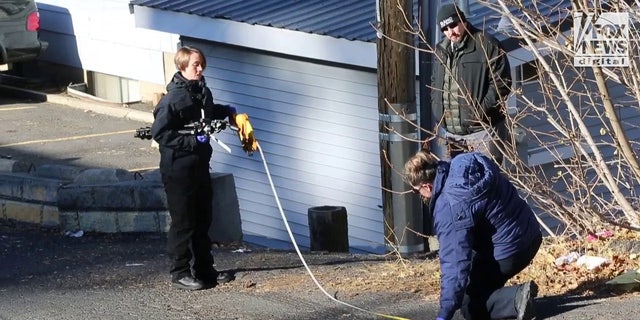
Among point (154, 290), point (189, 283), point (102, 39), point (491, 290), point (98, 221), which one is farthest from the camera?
point (102, 39)

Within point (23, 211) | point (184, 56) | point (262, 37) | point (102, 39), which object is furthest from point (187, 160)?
point (102, 39)

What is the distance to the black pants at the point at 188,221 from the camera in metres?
7.65

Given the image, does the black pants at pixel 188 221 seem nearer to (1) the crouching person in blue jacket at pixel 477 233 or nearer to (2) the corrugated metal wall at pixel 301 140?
(1) the crouching person in blue jacket at pixel 477 233

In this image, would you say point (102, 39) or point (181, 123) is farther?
point (102, 39)

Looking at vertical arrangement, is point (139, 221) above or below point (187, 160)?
below

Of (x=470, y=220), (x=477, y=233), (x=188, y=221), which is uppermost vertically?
(x=470, y=220)

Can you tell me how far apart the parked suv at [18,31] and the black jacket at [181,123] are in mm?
12959

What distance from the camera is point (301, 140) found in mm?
12906

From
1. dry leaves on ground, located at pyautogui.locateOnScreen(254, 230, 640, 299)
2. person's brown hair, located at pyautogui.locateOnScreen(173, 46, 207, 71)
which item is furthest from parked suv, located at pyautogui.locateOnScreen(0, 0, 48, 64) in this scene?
person's brown hair, located at pyautogui.locateOnScreen(173, 46, 207, 71)

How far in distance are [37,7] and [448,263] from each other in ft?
53.6

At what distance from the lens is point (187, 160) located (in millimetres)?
7590

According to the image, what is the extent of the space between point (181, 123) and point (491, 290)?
227 centimetres

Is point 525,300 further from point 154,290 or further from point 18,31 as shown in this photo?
point 18,31

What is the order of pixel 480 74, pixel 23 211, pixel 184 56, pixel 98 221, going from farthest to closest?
pixel 23 211, pixel 98 221, pixel 480 74, pixel 184 56
